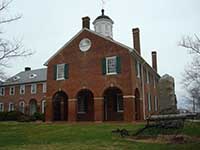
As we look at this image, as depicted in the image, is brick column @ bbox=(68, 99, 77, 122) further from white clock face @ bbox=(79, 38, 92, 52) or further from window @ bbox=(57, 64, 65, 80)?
white clock face @ bbox=(79, 38, 92, 52)

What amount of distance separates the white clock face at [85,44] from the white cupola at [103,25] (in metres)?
4.73

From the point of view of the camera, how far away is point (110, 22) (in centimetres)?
3169

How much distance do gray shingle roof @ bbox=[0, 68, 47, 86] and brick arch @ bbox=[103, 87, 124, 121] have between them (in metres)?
21.0

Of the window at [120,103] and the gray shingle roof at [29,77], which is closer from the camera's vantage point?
the window at [120,103]

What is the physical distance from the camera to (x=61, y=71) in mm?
27766

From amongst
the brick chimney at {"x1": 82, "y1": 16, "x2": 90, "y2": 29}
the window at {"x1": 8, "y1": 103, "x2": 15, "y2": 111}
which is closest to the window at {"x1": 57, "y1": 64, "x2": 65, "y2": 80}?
the brick chimney at {"x1": 82, "y1": 16, "x2": 90, "y2": 29}

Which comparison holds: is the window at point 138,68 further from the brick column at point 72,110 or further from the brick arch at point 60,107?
the brick arch at point 60,107

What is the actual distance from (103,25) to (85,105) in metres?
9.35

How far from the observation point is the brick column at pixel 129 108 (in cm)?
2333

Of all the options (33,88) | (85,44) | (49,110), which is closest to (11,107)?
(33,88)

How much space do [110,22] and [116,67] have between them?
8951mm

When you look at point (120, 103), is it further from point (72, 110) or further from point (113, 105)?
point (72, 110)

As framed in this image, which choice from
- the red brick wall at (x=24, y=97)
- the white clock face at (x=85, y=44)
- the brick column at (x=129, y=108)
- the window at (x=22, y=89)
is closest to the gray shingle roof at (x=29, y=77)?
the window at (x=22, y=89)

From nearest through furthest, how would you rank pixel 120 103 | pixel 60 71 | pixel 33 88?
pixel 120 103
pixel 60 71
pixel 33 88
